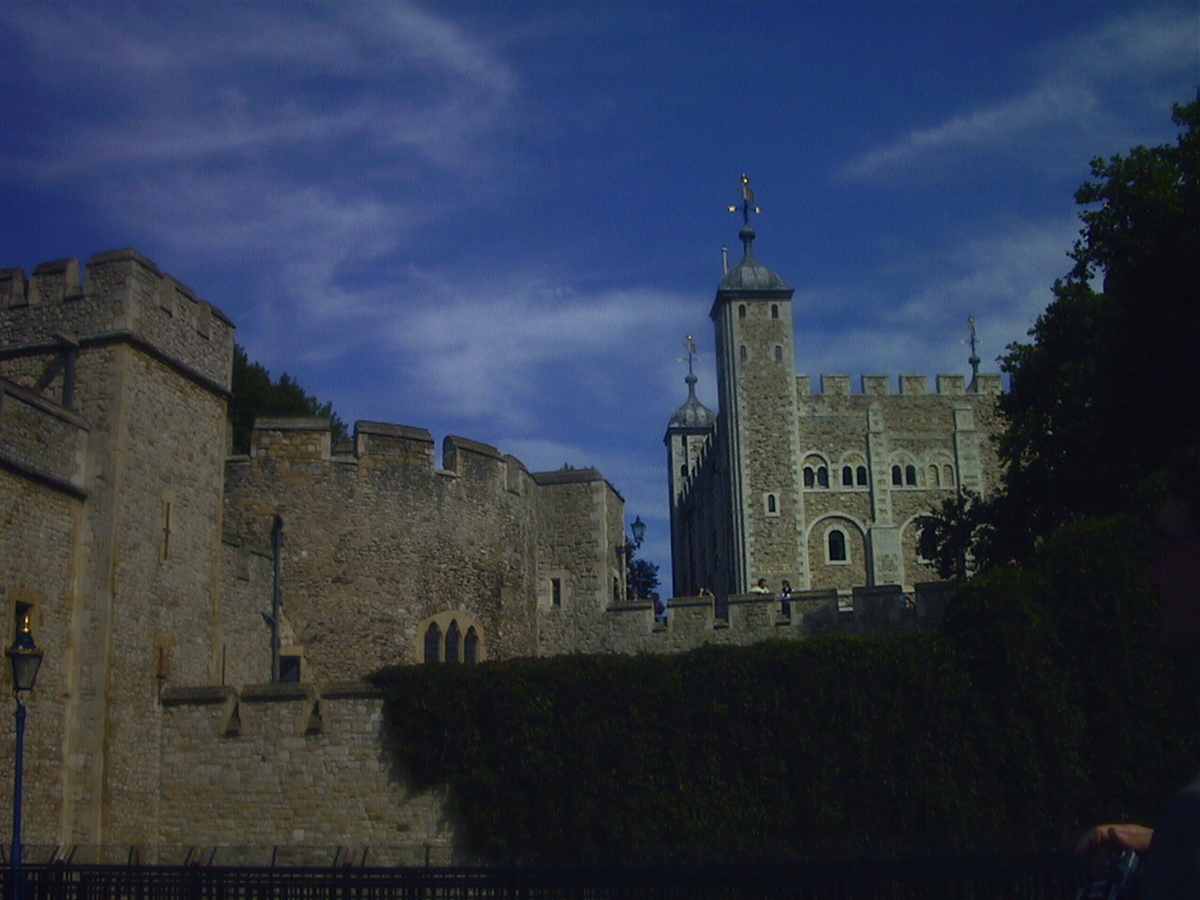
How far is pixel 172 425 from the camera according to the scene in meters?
17.9

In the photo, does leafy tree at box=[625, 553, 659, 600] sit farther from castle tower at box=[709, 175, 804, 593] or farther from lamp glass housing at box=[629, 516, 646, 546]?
lamp glass housing at box=[629, 516, 646, 546]

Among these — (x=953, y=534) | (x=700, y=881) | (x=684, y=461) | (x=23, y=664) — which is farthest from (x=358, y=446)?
(x=684, y=461)

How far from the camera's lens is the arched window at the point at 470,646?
22.8 m

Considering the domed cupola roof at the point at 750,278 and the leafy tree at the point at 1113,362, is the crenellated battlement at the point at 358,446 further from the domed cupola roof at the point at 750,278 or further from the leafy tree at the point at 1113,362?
the domed cupola roof at the point at 750,278

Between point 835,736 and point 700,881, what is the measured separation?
7.74 m

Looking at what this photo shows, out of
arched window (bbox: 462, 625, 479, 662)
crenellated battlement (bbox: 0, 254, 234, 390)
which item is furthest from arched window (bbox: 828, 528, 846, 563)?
crenellated battlement (bbox: 0, 254, 234, 390)

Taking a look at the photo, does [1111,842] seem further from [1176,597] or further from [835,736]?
[835,736]

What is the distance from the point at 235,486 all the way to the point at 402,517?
277 centimetres

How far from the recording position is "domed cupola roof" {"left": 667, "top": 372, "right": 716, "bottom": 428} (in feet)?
290

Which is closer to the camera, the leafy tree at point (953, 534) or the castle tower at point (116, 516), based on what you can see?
the castle tower at point (116, 516)

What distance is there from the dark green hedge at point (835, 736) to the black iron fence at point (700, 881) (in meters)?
6.13

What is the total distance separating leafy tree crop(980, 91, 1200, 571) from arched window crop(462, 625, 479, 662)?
9971 millimetres

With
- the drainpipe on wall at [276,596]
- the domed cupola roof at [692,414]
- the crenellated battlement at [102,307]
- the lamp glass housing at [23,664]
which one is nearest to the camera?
the lamp glass housing at [23,664]

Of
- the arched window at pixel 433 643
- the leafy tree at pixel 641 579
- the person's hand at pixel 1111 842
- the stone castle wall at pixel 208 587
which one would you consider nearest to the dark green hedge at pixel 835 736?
the stone castle wall at pixel 208 587
